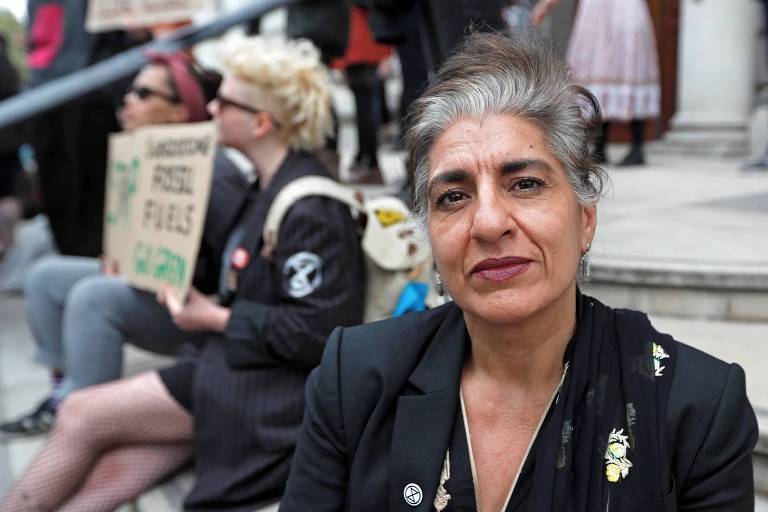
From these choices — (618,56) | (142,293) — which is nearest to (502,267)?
(142,293)

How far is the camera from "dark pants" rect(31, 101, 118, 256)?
5.55 m

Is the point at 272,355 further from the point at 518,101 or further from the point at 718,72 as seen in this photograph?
the point at 718,72

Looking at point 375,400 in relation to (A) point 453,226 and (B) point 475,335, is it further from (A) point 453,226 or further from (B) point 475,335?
(A) point 453,226

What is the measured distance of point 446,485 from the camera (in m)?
1.58

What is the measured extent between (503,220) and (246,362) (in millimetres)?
1418

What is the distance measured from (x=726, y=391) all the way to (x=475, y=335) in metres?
0.48

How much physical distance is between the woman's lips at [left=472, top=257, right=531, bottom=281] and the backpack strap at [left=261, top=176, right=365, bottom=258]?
1279 mm

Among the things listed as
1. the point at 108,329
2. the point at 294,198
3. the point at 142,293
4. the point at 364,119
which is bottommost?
the point at 108,329

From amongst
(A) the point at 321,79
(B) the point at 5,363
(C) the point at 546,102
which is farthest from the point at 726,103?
(C) the point at 546,102

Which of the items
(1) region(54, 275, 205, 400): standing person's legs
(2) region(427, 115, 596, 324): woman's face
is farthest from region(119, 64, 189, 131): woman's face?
(2) region(427, 115, 596, 324): woman's face

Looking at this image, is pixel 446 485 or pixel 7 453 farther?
pixel 7 453

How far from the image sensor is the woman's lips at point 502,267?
1.51 metres

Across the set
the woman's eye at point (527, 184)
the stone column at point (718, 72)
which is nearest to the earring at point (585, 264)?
the woman's eye at point (527, 184)

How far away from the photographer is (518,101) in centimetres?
158
